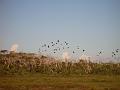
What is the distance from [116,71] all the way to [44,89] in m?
36.2

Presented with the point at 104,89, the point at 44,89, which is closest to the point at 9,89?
the point at 44,89

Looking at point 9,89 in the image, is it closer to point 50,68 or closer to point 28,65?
point 50,68

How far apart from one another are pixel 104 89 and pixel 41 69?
36.2 m

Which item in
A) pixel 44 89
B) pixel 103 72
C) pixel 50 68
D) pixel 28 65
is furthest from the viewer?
pixel 28 65

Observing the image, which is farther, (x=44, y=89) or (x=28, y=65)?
(x=28, y=65)

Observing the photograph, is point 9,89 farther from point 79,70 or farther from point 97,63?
point 97,63

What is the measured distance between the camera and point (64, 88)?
37.7 meters

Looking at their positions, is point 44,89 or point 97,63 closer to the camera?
point 44,89

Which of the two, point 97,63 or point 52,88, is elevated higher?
point 97,63

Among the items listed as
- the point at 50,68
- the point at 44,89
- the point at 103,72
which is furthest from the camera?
the point at 50,68

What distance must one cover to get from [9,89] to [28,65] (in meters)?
41.6

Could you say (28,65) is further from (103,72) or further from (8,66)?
(103,72)

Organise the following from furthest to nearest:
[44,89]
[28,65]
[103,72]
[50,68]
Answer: [28,65], [50,68], [103,72], [44,89]

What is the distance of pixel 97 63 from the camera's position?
82.3 meters
